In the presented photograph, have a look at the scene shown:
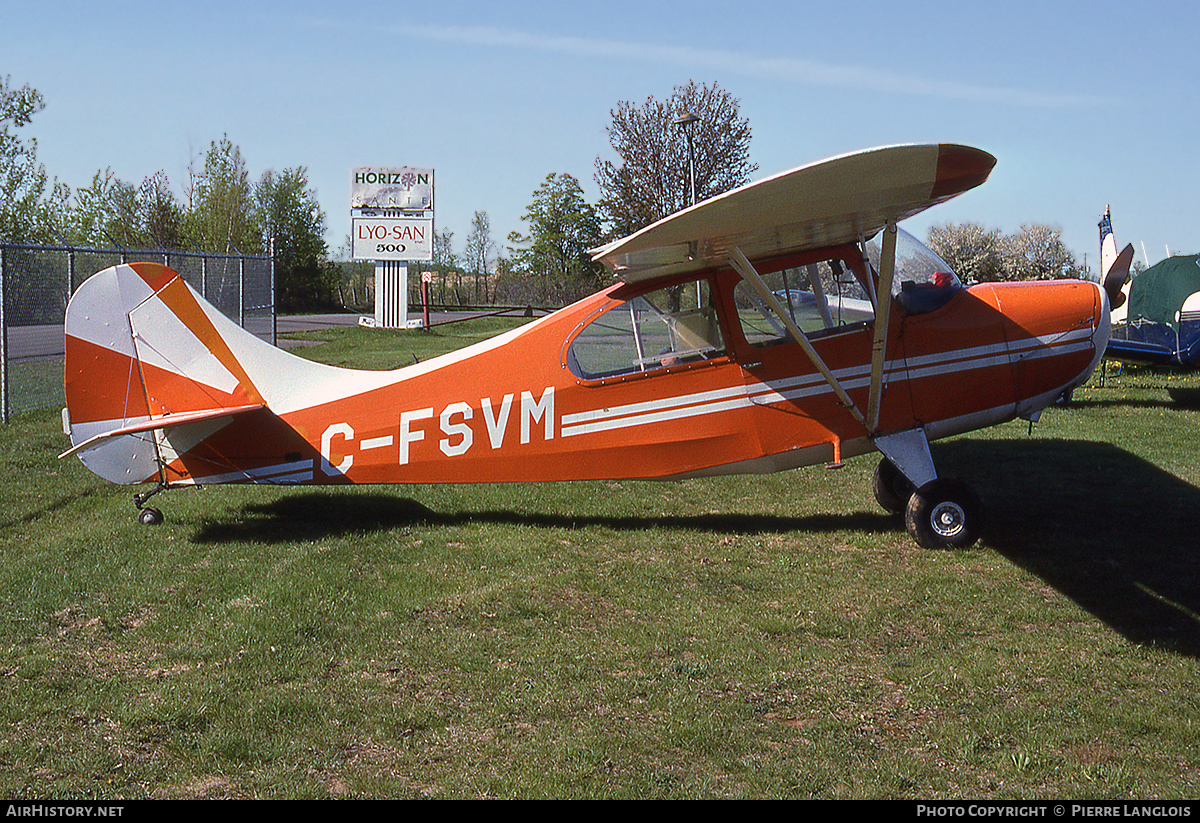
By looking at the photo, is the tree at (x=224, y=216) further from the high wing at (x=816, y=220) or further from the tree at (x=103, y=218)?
the high wing at (x=816, y=220)

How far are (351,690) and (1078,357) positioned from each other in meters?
6.01

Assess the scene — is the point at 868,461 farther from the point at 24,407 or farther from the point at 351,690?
the point at 24,407

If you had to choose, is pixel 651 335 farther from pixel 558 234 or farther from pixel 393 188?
pixel 558 234

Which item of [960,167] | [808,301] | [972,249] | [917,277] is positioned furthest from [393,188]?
Result: [960,167]

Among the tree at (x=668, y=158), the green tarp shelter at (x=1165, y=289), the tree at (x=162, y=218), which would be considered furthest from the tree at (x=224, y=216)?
the green tarp shelter at (x=1165, y=289)

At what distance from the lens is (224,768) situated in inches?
150

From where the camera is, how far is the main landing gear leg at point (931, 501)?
6902 mm

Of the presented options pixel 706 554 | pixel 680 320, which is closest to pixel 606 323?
pixel 680 320

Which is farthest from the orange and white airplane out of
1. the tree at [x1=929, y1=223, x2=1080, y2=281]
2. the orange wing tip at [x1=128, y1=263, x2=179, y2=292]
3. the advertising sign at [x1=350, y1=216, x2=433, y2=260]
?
the tree at [x1=929, y1=223, x2=1080, y2=281]

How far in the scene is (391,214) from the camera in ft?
109

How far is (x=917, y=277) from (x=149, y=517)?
6.55 metres

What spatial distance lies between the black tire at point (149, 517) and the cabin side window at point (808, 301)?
16.5 feet

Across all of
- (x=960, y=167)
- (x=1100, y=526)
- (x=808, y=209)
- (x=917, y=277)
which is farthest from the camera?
(x=1100, y=526)

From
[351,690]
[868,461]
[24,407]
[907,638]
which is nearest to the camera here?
[351,690]
